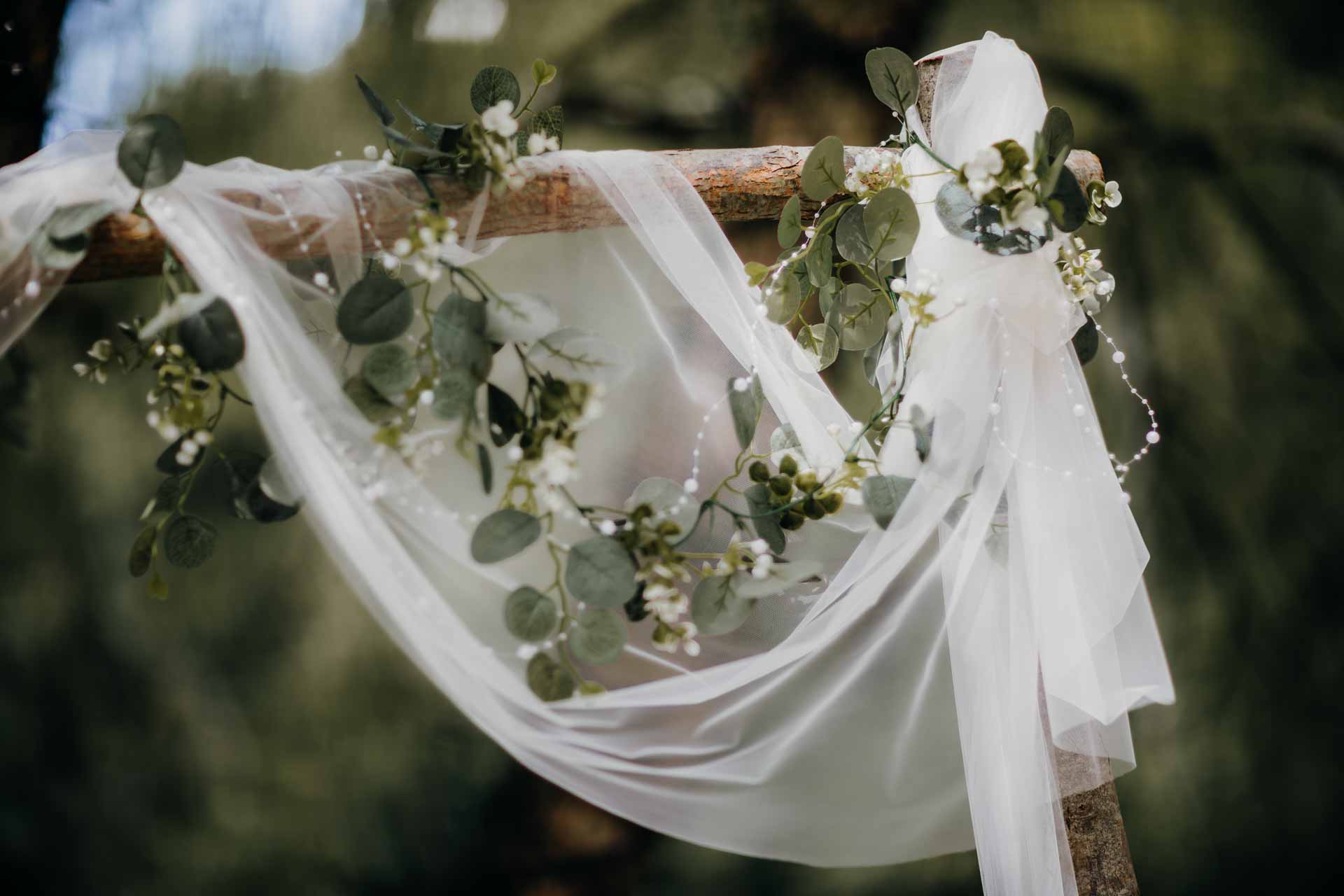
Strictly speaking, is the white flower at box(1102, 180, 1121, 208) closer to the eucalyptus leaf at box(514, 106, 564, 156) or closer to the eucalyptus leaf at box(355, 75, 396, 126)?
the eucalyptus leaf at box(514, 106, 564, 156)

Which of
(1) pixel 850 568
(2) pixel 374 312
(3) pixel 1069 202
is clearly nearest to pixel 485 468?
(2) pixel 374 312

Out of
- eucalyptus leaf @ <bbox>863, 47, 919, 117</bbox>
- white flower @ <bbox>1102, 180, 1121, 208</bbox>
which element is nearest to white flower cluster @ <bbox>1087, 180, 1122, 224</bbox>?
white flower @ <bbox>1102, 180, 1121, 208</bbox>

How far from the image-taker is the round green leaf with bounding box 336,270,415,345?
2.63ft

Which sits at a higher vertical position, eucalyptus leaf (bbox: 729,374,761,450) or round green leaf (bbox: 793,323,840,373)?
eucalyptus leaf (bbox: 729,374,761,450)

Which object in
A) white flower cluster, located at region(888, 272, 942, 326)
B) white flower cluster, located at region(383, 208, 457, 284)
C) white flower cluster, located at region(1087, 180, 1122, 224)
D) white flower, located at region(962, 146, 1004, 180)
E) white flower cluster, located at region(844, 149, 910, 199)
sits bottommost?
white flower cluster, located at region(888, 272, 942, 326)

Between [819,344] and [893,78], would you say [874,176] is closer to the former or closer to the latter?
[893,78]

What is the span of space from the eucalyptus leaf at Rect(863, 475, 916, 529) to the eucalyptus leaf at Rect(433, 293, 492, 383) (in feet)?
1.36

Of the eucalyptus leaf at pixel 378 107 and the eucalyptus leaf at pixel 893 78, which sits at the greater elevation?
the eucalyptus leaf at pixel 378 107

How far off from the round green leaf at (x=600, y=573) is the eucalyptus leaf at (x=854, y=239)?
457 mm

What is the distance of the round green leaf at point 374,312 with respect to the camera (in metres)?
0.80

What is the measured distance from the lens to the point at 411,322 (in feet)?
2.70

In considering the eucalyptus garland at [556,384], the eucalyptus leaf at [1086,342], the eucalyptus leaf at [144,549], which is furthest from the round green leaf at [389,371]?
the eucalyptus leaf at [1086,342]

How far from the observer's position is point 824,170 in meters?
1.01

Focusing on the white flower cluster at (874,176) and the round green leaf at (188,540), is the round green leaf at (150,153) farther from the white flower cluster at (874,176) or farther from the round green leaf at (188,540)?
the white flower cluster at (874,176)
